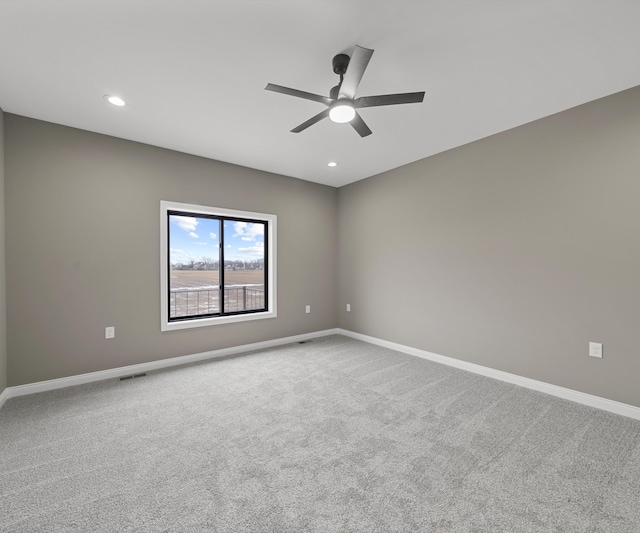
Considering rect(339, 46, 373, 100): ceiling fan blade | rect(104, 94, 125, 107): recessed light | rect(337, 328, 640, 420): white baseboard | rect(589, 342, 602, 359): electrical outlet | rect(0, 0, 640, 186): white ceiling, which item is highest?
rect(0, 0, 640, 186): white ceiling

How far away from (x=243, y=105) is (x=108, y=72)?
100 cm

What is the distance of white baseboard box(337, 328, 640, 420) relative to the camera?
8.11ft

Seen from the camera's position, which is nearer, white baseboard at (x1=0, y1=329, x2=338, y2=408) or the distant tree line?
white baseboard at (x1=0, y1=329, x2=338, y2=408)

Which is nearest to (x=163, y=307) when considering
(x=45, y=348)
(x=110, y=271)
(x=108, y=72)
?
(x=110, y=271)

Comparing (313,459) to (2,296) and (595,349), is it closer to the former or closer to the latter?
(595,349)

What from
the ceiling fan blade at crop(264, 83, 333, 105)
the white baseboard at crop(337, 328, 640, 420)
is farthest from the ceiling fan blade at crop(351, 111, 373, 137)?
the white baseboard at crop(337, 328, 640, 420)

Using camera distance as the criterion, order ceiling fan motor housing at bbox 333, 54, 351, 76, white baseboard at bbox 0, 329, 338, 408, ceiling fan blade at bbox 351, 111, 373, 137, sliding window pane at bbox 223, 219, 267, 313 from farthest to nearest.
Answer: sliding window pane at bbox 223, 219, 267, 313 → white baseboard at bbox 0, 329, 338, 408 → ceiling fan blade at bbox 351, 111, 373, 137 → ceiling fan motor housing at bbox 333, 54, 351, 76

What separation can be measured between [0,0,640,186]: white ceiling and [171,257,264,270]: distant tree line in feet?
5.24

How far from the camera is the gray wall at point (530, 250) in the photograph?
8.20 ft

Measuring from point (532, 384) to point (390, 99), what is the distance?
118 inches

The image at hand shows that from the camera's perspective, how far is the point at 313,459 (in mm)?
1902

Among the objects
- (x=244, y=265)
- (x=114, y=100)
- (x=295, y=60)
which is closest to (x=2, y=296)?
(x=114, y=100)

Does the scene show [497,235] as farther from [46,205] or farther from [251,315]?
[46,205]

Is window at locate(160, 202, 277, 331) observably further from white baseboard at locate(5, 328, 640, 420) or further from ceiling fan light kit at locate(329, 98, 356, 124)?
ceiling fan light kit at locate(329, 98, 356, 124)
